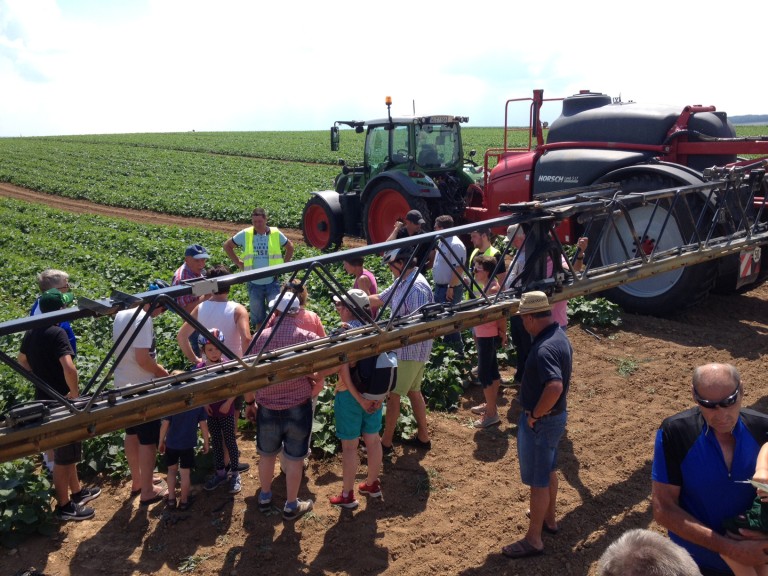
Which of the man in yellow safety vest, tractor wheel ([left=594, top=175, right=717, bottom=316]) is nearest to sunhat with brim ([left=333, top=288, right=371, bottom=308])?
the man in yellow safety vest

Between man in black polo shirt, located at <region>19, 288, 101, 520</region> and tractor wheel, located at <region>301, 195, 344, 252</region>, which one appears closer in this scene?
man in black polo shirt, located at <region>19, 288, 101, 520</region>

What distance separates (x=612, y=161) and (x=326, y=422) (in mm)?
5544

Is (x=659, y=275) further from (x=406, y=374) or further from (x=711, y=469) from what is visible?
(x=711, y=469)

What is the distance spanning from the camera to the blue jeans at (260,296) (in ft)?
27.0

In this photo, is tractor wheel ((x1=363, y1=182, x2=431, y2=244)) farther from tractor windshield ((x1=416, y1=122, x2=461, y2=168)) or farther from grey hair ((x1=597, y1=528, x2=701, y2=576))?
grey hair ((x1=597, y1=528, x2=701, y2=576))

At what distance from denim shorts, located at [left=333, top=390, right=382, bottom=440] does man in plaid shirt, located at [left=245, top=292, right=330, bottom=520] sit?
27cm

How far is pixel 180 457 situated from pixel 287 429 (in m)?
0.95

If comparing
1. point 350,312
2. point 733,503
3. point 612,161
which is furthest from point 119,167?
point 733,503

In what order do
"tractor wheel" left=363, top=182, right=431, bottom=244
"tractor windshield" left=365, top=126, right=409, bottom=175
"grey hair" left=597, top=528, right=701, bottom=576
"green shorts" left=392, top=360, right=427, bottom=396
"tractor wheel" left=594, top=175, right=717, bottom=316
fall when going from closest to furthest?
1. "grey hair" left=597, top=528, right=701, bottom=576
2. "green shorts" left=392, top=360, right=427, bottom=396
3. "tractor wheel" left=594, top=175, right=717, bottom=316
4. "tractor wheel" left=363, top=182, right=431, bottom=244
5. "tractor windshield" left=365, top=126, right=409, bottom=175

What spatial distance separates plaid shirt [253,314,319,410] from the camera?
16.3 ft

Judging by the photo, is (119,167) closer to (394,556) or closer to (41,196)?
(41,196)

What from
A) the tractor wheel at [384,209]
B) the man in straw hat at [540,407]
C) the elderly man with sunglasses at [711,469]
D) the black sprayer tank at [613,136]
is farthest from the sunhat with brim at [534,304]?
the tractor wheel at [384,209]

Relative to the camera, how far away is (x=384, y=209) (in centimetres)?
1259

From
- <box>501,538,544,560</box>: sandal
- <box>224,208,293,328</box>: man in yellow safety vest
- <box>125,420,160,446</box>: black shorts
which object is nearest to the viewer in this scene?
<box>501,538,544,560</box>: sandal
